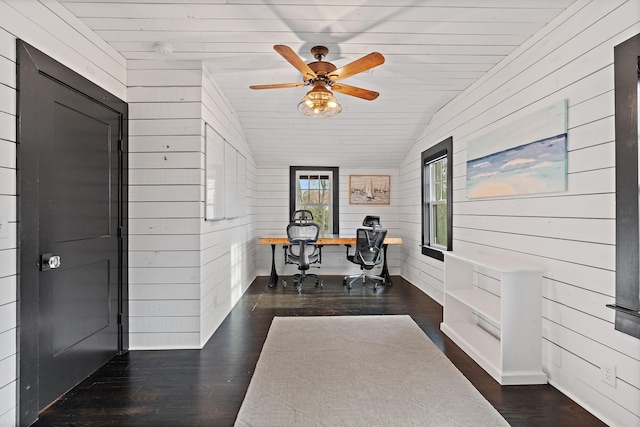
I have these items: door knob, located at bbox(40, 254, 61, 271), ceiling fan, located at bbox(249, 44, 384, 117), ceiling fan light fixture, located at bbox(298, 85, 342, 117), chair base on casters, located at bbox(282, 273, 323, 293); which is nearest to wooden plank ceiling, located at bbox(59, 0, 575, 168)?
ceiling fan, located at bbox(249, 44, 384, 117)

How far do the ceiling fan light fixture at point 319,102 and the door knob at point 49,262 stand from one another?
2112 millimetres

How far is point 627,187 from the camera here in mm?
1635

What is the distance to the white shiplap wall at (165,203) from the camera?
2.67 meters

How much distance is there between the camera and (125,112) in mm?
2633

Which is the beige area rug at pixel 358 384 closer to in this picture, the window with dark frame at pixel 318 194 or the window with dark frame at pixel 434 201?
the window with dark frame at pixel 434 201

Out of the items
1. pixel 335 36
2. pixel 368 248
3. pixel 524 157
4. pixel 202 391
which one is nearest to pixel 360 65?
pixel 335 36

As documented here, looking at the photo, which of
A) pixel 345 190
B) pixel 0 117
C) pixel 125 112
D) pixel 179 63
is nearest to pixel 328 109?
pixel 179 63

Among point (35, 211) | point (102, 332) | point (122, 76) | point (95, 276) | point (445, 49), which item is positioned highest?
point (445, 49)

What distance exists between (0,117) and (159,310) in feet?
5.64

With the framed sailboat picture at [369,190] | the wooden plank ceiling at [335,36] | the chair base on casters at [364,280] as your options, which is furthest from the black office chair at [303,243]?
the wooden plank ceiling at [335,36]

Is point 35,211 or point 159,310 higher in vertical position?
point 35,211

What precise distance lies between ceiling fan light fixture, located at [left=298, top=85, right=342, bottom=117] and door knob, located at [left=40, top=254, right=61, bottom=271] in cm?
211

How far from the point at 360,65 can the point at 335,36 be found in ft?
1.03

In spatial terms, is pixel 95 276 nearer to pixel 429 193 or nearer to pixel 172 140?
pixel 172 140
